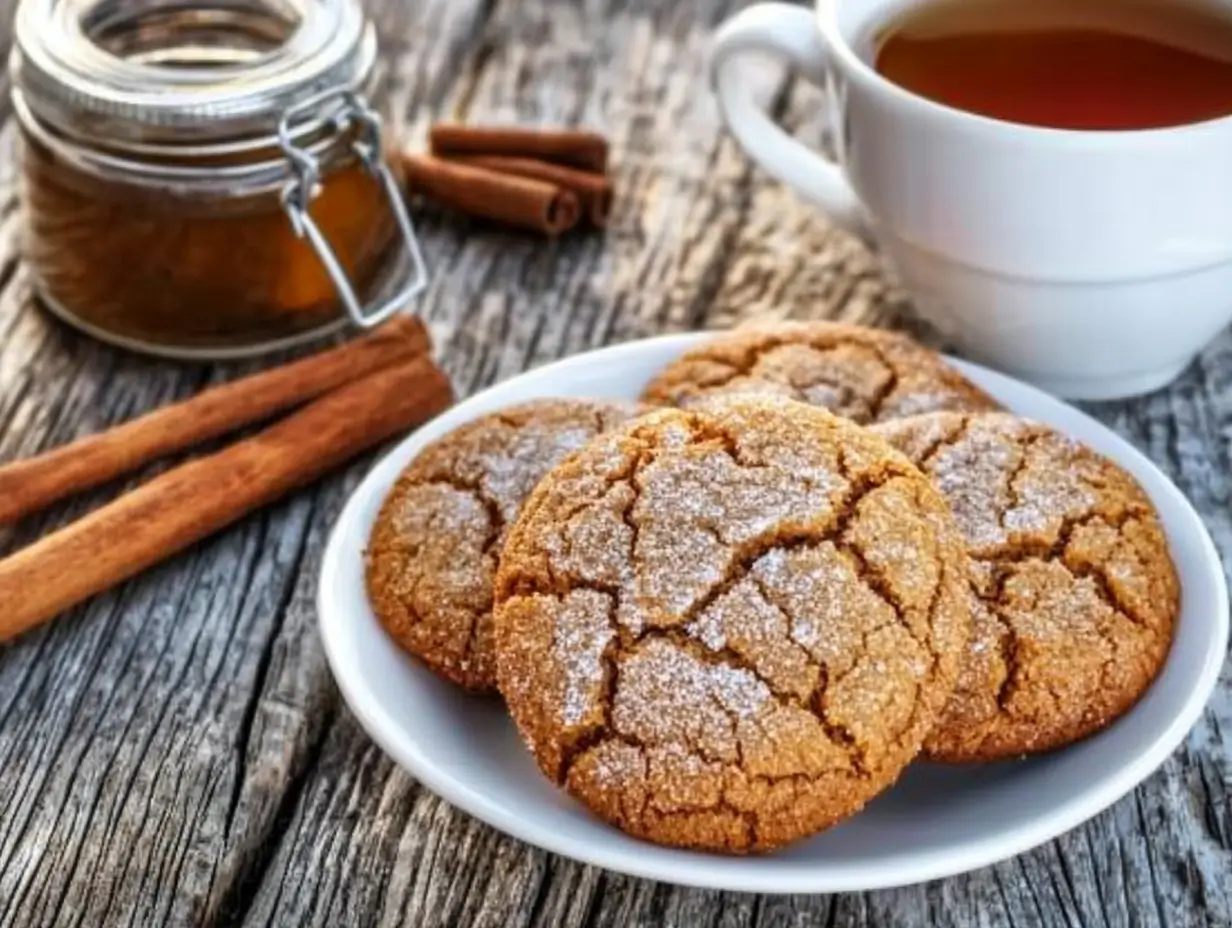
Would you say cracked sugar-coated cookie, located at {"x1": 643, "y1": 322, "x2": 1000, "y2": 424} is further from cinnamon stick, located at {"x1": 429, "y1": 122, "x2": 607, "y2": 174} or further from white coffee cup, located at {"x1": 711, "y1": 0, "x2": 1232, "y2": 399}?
cinnamon stick, located at {"x1": 429, "y1": 122, "x2": 607, "y2": 174}

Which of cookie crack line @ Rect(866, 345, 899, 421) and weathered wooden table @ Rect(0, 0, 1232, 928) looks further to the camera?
cookie crack line @ Rect(866, 345, 899, 421)

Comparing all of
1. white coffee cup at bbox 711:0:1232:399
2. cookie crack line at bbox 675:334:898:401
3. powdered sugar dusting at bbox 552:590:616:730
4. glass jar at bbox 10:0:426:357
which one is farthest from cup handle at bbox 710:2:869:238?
powdered sugar dusting at bbox 552:590:616:730

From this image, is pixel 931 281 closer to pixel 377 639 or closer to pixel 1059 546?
pixel 1059 546

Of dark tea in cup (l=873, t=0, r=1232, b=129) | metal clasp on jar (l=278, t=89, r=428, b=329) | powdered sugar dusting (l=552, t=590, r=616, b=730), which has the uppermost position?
dark tea in cup (l=873, t=0, r=1232, b=129)

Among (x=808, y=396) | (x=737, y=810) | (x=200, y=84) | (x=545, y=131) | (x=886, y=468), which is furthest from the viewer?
(x=545, y=131)

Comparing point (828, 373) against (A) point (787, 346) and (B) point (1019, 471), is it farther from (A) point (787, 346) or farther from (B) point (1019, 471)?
(B) point (1019, 471)

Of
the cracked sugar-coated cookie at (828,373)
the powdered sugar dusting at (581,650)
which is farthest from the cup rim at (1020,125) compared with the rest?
the powdered sugar dusting at (581,650)

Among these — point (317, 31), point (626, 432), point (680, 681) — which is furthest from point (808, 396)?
point (317, 31)
